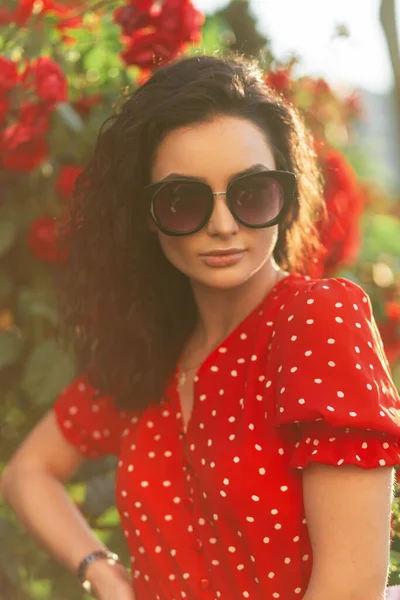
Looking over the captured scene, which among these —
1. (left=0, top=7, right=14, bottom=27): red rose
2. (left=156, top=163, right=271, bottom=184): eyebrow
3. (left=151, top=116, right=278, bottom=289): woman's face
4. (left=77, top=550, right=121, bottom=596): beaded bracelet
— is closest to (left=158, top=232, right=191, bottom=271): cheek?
(left=151, top=116, right=278, bottom=289): woman's face

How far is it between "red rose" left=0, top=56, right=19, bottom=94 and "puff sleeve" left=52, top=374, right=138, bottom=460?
824 millimetres

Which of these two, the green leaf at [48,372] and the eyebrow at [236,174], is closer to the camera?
the eyebrow at [236,174]

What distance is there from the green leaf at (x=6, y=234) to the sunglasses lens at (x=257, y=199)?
1.14m

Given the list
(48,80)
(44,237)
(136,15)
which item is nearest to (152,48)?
(136,15)

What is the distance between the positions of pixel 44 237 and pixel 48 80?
1.54ft

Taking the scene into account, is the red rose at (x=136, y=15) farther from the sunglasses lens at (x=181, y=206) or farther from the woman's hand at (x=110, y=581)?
the woman's hand at (x=110, y=581)

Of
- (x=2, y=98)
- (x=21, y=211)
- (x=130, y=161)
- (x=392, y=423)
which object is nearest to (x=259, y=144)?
(x=130, y=161)

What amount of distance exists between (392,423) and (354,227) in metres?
1.35

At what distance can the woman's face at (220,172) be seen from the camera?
1.63m

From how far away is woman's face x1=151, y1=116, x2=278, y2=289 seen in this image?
163 cm

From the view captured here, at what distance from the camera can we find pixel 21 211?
2.65 m

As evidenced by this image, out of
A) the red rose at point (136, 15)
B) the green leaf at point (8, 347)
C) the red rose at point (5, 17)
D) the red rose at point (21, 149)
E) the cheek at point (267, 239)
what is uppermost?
the red rose at point (5, 17)

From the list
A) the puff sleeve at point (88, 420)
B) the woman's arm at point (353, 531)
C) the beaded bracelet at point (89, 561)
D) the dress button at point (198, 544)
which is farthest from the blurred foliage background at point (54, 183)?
the woman's arm at point (353, 531)

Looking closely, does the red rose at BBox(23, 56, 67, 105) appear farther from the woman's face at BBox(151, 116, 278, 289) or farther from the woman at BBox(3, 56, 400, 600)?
the woman's face at BBox(151, 116, 278, 289)
